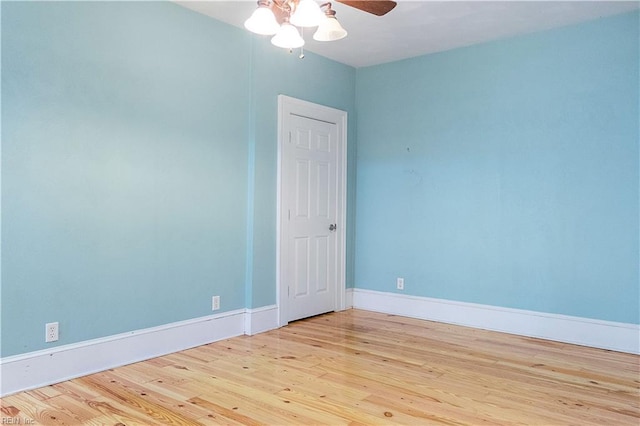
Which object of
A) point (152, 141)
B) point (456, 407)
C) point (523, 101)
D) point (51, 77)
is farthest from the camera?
point (523, 101)

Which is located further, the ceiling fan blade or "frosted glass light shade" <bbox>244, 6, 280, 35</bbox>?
the ceiling fan blade

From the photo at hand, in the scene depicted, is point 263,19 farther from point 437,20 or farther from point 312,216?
point 312,216

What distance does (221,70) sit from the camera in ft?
13.1

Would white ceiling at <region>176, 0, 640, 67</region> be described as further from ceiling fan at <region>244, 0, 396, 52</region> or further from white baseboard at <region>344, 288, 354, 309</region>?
white baseboard at <region>344, 288, 354, 309</region>

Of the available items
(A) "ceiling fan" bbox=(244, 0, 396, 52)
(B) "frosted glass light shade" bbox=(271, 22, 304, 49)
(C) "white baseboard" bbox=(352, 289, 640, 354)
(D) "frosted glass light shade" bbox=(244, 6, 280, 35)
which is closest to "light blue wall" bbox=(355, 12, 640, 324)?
(C) "white baseboard" bbox=(352, 289, 640, 354)

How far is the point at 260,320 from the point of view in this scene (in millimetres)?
4262

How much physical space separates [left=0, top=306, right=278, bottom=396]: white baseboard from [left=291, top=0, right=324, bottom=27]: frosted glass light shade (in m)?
2.42

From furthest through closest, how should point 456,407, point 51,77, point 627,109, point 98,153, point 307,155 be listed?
point 307,155, point 627,109, point 98,153, point 51,77, point 456,407

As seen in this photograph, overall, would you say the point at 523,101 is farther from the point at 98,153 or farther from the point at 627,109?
the point at 98,153

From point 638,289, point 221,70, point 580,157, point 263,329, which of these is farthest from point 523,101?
point 263,329

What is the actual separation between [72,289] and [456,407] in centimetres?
246

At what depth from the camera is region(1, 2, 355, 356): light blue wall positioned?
2.85 metres

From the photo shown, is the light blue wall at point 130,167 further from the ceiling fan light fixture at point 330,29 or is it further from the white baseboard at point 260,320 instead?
the ceiling fan light fixture at point 330,29

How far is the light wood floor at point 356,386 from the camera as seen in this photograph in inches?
99.6
